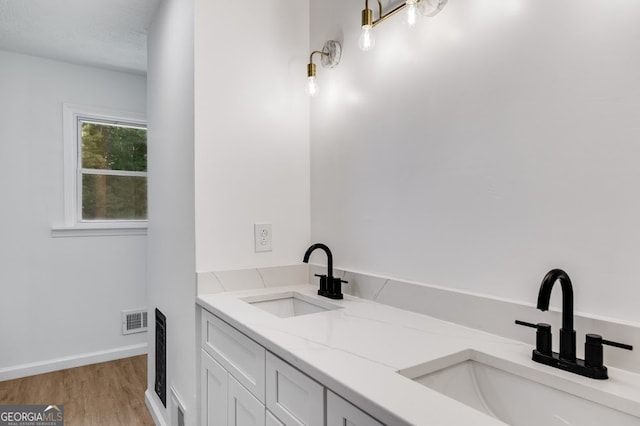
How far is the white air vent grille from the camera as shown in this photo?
3268 millimetres

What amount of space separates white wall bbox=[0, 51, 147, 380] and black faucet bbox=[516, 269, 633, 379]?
3.22m

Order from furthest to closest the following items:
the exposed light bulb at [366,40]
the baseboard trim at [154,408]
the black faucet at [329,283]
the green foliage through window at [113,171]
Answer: the green foliage through window at [113,171] < the baseboard trim at [154,408] < the black faucet at [329,283] < the exposed light bulb at [366,40]

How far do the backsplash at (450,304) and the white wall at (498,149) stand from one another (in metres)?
0.04

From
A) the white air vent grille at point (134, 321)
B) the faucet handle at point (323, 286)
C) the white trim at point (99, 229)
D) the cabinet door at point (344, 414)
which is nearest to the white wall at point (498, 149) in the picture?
the faucet handle at point (323, 286)

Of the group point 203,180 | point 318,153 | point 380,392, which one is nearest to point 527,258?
point 380,392

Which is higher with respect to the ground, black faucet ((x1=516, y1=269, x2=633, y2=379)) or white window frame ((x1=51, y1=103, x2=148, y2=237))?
white window frame ((x1=51, y1=103, x2=148, y2=237))

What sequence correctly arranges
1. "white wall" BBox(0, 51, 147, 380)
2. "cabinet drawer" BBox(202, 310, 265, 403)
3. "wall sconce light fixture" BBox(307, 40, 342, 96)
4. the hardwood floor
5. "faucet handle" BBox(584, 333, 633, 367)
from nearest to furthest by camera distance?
"faucet handle" BBox(584, 333, 633, 367) → "cabinet drawer" BBox(202, 310, 265, 403) → "wall sconce light fixture" BBox(307, 40, 342, 96) → the hardwood floor → "white wall" BBox(0, 51, 147, 380)

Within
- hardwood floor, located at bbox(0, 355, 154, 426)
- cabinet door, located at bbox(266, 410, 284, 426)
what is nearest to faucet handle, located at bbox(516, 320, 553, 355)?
cabinet door, located at bbox(266, 410, 284, 426)

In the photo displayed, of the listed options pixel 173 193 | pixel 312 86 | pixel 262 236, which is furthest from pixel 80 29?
pixel 262 236

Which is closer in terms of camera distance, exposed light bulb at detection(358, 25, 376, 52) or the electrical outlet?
exposed light bulb at detection(358, 25, 376, 52)

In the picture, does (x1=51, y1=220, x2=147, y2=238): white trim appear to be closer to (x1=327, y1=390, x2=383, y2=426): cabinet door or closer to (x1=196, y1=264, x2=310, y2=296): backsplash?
(x1=196, y1=264, x2=310, y2=296): backsplash

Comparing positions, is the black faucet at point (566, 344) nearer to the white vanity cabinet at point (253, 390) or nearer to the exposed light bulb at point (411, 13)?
the white vanity cabinet at point (253, 390)

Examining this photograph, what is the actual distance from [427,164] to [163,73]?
157cm

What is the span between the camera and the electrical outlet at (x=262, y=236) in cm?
172
